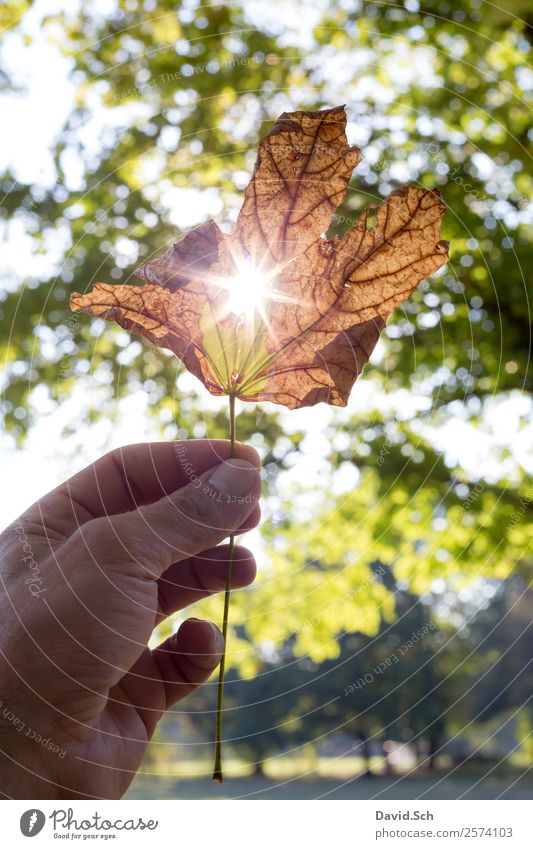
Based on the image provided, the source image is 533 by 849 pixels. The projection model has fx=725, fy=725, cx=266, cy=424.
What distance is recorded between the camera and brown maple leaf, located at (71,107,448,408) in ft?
3.67

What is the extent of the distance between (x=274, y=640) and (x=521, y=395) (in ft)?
9.01

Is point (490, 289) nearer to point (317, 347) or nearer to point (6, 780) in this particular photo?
point (317, 347)

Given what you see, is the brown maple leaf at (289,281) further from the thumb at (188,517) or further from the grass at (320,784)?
the grass at (320,784)

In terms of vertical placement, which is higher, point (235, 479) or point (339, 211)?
point (339, 211)

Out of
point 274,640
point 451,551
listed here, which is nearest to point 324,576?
point 274,640

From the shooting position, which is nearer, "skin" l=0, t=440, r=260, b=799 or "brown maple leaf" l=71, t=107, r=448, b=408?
"brown maple leaf" l=71, t=107, r=448, b=408

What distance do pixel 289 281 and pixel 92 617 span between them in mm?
728

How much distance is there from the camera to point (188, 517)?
1.38 metres

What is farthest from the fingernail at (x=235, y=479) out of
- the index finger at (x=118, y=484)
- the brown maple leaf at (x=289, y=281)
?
the index finger at (x=118, y=484)

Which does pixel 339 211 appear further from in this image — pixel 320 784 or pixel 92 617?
pixel 320 784
